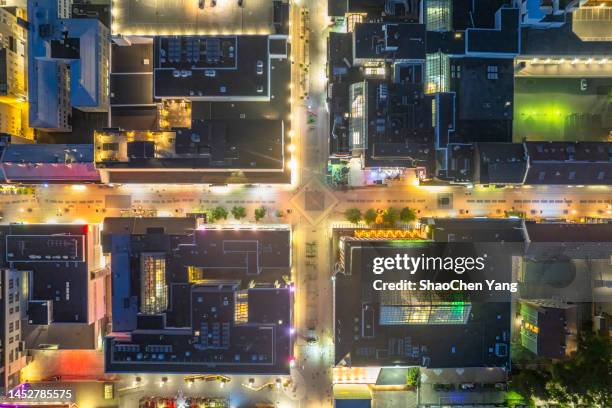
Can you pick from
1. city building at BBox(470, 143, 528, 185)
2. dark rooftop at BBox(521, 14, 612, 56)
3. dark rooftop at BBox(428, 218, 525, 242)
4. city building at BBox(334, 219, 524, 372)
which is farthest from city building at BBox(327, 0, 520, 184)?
city building at BBox(334, 219, 524, 372)

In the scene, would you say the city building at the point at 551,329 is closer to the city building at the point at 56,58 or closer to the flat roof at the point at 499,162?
the flat roof at the point at 499,162

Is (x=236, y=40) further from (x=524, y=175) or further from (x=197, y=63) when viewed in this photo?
(x=524, y=175)

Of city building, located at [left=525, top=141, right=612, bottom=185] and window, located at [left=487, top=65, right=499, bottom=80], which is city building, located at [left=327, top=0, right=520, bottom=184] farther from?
city building, located at [left=525, top=141, right=612, bottom=185]

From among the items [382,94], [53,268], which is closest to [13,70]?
[53,268]

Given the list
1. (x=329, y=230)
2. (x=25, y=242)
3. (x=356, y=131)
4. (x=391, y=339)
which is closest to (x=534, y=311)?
(x=391, y=339)

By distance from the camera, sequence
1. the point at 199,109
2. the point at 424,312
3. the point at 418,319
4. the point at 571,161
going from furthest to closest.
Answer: the point at 199,109
the point at 418,319
the point at 424,312
the point at 571,161

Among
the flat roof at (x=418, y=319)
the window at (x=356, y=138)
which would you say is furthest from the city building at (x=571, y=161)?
the window at (x=356, y=138)

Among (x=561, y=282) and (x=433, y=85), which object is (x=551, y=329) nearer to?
(x=561, y=282)
